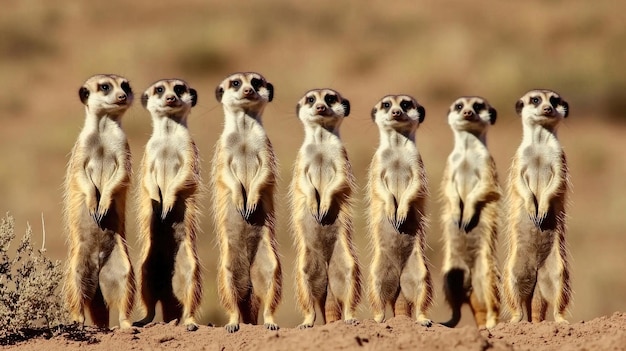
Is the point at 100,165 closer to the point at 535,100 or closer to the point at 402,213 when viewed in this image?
the point at 402,213

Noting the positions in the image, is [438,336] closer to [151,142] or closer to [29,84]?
[151,142]

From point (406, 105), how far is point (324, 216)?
95cm

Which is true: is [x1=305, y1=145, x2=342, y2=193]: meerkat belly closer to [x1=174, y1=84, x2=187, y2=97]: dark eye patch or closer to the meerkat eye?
the meerkat eye

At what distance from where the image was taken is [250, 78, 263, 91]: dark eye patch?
903 centimetres

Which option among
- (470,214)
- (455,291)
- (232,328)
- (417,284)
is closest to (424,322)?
(417,284)

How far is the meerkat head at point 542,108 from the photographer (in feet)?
30.8

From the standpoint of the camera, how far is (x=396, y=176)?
30.3ft

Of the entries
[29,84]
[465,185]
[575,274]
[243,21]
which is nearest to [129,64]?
[29,84]

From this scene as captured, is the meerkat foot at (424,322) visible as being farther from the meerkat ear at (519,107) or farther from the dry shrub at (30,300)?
the dry shrub at (30,300)

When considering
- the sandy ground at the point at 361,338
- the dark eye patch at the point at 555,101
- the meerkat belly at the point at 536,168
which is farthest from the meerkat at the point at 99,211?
the dark eye patch at the point at 555,101

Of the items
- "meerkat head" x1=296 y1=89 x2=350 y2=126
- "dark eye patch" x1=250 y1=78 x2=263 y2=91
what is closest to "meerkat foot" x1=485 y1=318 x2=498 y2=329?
"meerkat head" x1=296 y1=89 x2=350 y2=126

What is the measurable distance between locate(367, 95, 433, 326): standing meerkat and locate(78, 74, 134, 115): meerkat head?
162 centimetres

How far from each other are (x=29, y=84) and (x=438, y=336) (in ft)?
48.9

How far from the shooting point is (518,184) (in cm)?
932
